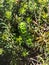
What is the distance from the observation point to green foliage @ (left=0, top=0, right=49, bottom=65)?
3301 mm

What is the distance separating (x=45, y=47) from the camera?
3.42 meters

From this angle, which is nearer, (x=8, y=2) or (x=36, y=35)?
(x=8, y=2)

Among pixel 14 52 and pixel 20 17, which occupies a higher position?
pixel 20 17

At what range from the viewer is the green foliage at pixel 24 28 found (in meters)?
3.30

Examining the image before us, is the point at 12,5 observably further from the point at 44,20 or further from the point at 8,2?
the point at 44,20

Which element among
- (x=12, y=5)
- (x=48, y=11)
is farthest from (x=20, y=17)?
(x=48, y=11)

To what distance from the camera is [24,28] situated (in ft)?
10.6

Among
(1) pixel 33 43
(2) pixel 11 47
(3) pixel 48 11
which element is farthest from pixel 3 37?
(3) pixel 48 11

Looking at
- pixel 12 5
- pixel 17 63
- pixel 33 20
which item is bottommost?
pixel 17 63

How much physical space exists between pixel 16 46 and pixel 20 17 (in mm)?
387

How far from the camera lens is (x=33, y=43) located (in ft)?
11.2

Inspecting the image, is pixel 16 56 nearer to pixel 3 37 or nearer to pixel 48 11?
pixel 3 37

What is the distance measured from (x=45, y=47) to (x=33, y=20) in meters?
0.39

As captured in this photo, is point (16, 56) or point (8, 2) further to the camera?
point (16, 56)
